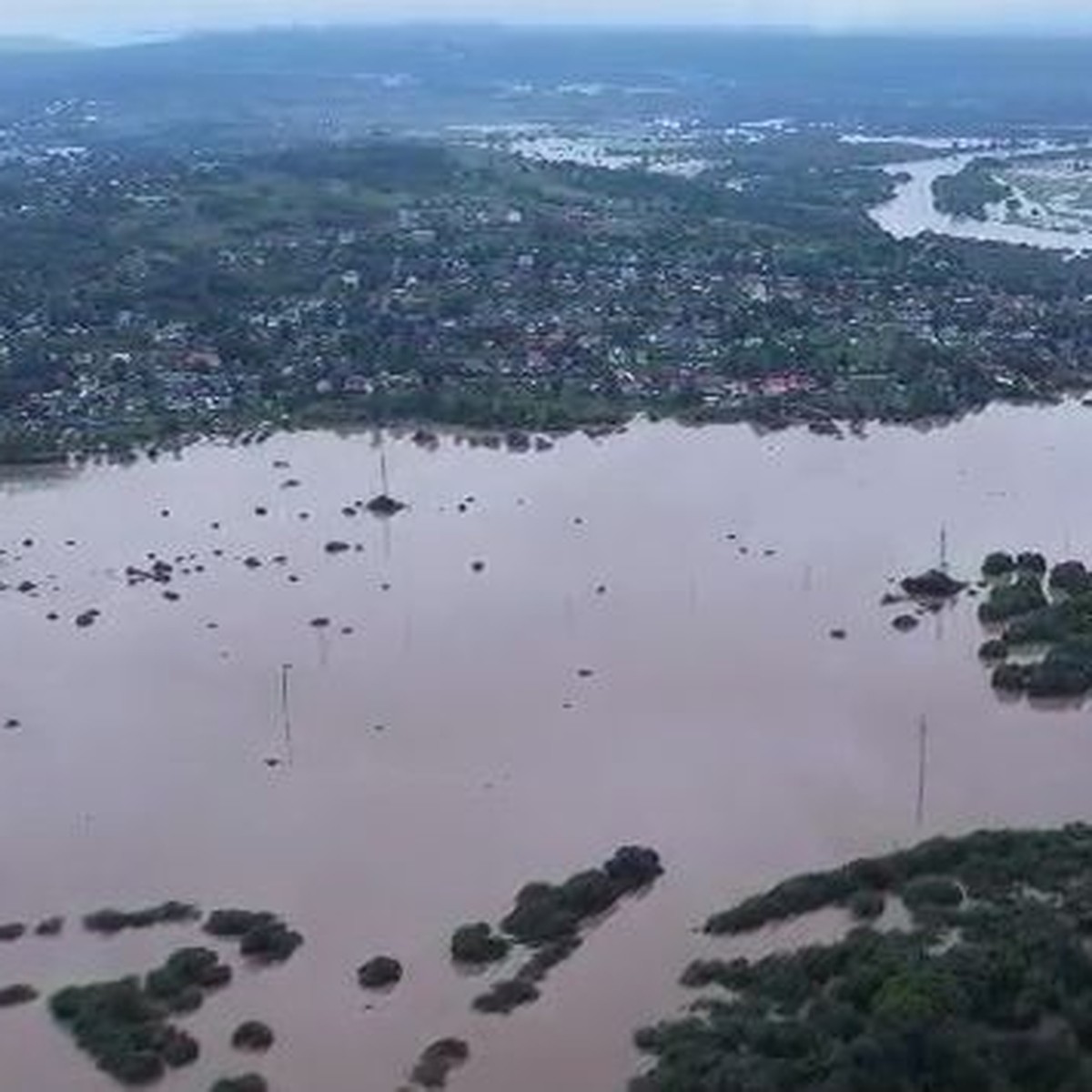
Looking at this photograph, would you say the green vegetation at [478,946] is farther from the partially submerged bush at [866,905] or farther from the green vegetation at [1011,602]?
the green vegetation at [1011,602]

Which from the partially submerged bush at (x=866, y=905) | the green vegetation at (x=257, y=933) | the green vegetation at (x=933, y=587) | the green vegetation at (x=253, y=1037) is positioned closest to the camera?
the green vegetation at (x=253, y=1037)

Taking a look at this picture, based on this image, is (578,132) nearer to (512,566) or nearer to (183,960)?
(512,566)

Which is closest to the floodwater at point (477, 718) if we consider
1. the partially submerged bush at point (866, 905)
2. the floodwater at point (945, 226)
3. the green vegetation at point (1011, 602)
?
the green vegetation at point (1011, 602)

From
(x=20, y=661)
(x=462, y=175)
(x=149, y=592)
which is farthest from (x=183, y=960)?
(x=462, y=175)

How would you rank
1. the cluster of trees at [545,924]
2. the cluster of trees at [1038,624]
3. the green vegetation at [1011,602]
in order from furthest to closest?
1. the green vegetation at [1011,602]
2. the cluster of trees at [1038,624]
3. the cluster of trees at [545,924]

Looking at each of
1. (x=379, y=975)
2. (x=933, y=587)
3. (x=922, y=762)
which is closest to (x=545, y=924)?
(x=379, y=975)

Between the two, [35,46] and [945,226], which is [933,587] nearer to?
[945,226]

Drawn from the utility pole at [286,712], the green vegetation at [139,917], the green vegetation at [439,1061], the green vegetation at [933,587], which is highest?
the green vegetation at [933,587]
